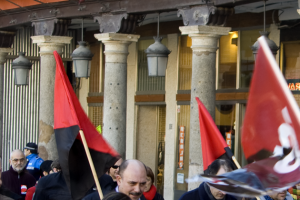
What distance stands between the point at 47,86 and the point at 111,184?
6170mm

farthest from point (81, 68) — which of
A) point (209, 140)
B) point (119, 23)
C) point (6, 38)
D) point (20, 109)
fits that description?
point (20, 109)

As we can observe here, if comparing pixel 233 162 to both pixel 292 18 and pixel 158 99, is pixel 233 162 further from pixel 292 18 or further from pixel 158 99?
pixel 158 99

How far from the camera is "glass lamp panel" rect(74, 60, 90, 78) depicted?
1069 cm

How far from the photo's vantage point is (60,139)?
19.5 feet

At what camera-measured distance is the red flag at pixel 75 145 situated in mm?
5688

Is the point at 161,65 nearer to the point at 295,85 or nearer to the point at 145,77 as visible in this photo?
the point at 295,85

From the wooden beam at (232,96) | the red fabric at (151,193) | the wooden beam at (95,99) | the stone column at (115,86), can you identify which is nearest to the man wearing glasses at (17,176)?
the stone column at (115,86)

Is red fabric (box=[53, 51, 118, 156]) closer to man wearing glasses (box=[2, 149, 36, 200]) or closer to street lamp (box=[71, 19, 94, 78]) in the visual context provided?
man wearing glasses (box=[2, 149, 36, 200])

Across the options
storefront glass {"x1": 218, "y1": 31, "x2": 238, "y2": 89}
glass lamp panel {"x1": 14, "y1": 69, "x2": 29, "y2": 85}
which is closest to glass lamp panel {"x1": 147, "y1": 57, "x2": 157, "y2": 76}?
storefront glass {"x1": 218, "y1": 31, "x2": 238, "y2": 89}

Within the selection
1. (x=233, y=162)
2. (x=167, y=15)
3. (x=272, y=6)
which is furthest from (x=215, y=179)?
(x=167, y=15)

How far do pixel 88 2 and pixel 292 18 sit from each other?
12.6ft

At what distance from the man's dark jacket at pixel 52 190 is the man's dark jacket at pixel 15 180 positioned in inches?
100

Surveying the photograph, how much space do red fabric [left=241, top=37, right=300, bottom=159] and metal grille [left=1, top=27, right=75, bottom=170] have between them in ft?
42.2

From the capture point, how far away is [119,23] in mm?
10719
